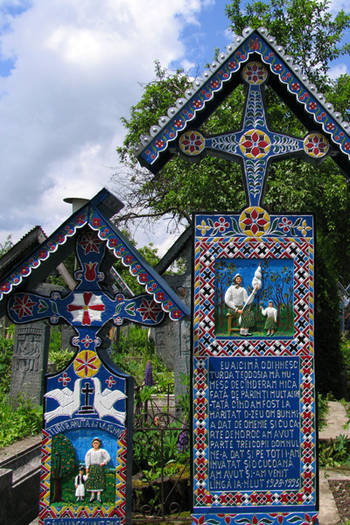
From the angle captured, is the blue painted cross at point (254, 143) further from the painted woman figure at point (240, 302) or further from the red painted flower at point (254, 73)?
the painted woman figure at point (240, 302)

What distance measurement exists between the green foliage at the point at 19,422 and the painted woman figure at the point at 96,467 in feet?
11.4

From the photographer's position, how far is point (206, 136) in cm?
460

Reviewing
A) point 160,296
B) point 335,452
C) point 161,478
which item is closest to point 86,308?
point 160,296

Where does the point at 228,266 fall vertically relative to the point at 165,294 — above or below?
above

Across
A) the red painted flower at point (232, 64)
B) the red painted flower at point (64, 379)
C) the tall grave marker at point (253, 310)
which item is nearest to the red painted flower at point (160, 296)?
the tall grave marker at point (253, 310)

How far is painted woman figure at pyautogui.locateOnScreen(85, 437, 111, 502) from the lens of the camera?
4.08 meters

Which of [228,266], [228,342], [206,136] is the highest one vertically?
[206,136]

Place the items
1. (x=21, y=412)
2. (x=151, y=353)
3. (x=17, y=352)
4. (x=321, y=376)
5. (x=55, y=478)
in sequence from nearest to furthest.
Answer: (x=55, y=478) → (x=21, y=412) → (x=17, y=352) → (x=321, y=376) → (x=151, y=353)

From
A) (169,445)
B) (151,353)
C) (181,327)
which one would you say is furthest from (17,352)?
(151,353)

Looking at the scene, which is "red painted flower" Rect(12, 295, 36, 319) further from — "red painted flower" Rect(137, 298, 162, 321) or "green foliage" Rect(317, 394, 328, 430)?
"green foliage" Rect(317, 394, 328, 430)

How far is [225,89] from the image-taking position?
462cm

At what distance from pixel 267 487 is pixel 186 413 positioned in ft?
10.5

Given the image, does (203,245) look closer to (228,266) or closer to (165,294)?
(228,266)

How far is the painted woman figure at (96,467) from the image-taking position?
408cm
